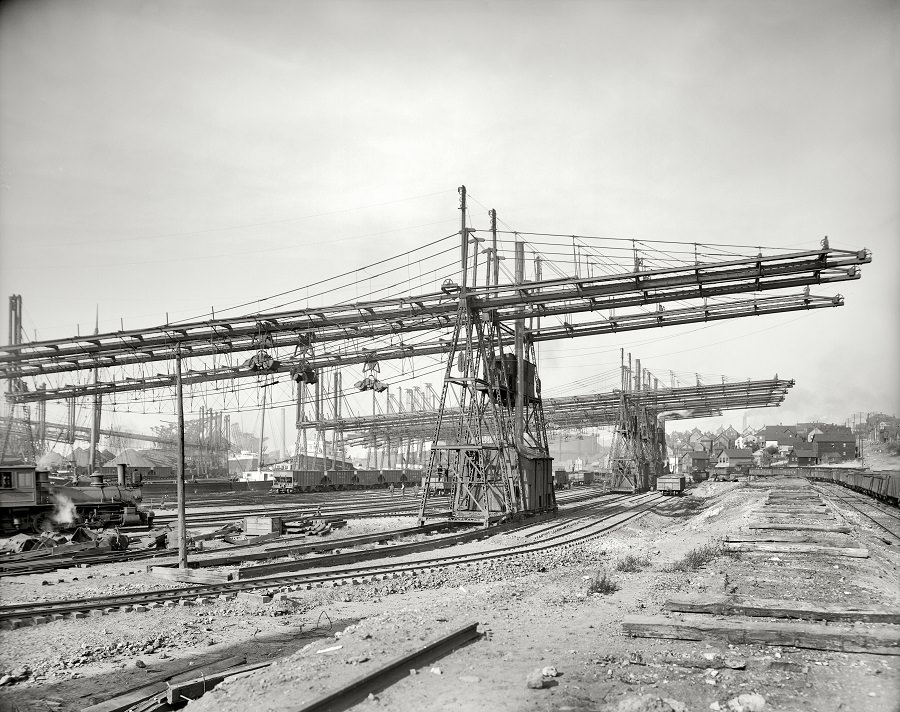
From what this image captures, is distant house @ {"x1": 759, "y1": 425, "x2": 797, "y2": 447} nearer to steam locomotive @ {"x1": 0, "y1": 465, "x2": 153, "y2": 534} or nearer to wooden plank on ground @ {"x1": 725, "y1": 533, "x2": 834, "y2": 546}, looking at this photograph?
wooden plank on ground @ {"x1": 725, "y1": 533, "x2": 834, "y2": 546}

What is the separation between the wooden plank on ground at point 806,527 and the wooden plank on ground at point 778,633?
11496mm

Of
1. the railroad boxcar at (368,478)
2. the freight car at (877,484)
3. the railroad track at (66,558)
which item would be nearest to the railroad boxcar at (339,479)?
the railroad boxcar at (368,478)

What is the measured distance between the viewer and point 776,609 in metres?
7.71

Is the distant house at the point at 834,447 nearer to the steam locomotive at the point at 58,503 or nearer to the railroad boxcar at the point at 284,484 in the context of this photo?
the railroad boxcar at the point at 284,484

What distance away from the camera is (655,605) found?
9234 mm

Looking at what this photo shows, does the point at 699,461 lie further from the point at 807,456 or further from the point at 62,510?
the point at 62,510

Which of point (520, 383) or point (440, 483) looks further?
point (520, 383)

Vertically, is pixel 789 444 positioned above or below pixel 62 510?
below

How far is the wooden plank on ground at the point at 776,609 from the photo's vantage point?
292 inches

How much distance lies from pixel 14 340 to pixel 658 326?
3160 centimetres

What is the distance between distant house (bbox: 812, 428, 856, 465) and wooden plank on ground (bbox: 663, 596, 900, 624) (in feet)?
334

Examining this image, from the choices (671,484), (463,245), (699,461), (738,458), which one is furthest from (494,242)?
(738,458)

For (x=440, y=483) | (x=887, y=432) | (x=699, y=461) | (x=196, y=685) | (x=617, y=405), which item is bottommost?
(x=699, y=461)

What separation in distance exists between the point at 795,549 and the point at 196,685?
40.5 ft
